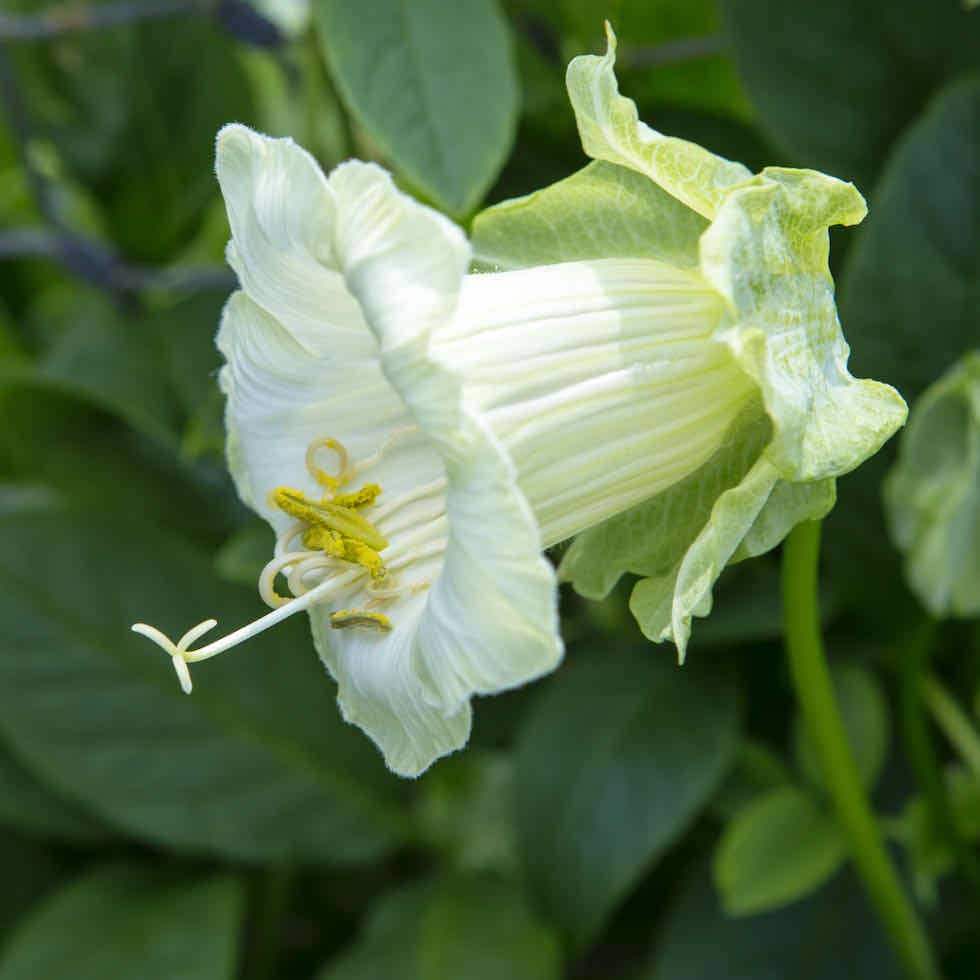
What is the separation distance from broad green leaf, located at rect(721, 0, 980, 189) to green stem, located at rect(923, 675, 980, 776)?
0.33 meters

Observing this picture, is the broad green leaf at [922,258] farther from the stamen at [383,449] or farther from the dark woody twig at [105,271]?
the dark woody twig at [105,271]

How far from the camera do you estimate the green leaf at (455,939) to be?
94 centimetres

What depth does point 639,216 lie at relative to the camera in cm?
58

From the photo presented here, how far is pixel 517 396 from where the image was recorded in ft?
1.71

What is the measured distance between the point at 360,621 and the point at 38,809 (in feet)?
2.03

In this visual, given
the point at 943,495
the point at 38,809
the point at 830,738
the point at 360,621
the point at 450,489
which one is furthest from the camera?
the point at 38,809

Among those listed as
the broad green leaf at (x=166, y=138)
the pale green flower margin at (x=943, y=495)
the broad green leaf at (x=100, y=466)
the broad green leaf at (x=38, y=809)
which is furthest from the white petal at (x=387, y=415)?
the broad green leaf at (x=166, y=138)

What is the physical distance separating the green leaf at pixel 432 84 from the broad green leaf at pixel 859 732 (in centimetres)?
39

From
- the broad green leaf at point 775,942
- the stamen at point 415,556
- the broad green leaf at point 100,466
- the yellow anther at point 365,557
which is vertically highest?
the yellow anther at point 365,557

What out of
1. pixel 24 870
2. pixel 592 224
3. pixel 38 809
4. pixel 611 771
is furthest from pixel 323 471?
pixel 24 870

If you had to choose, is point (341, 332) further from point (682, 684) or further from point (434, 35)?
point (682, 684)

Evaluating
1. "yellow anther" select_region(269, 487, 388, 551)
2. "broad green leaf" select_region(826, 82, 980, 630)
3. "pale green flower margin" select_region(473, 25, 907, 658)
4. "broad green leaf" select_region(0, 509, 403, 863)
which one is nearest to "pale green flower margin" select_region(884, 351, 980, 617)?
"broad green leaf" select_region(826, 82, 980, 630)

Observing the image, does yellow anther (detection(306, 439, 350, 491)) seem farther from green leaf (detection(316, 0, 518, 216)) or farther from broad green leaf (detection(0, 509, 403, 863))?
broad green leaf (detection(0, 509, 403, 863))

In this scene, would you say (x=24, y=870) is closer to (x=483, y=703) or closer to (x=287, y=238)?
(x=483, y=703)
